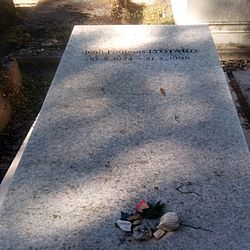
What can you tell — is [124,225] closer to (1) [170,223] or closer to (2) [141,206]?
(2) [141,206]

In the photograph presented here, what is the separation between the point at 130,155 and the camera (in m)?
2.20

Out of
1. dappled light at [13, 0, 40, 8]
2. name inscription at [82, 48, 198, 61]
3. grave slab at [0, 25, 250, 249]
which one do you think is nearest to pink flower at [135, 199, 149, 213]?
grave slab at [0, 25, 250, 249]

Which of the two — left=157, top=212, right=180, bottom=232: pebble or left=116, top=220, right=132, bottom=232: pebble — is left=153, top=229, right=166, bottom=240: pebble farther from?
left=116, top=220, right=132, bottom=232: pebble

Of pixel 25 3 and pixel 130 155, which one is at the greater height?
pixel 130 155

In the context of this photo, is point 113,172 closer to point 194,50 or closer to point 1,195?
point 1,195

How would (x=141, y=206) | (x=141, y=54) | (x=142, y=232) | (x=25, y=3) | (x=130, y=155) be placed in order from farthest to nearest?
1. (x=25, y=3)
2. (x=141, y=54)
3. (x=130, y=155)
4. (x=141, y=206)
5. (x=142, y=232)

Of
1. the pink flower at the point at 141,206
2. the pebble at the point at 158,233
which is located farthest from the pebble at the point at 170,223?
the pink flower at the point at 141,206

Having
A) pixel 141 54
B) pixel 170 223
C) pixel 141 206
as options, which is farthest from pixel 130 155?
pixel 141 54

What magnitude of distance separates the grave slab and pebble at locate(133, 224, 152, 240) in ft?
0.12

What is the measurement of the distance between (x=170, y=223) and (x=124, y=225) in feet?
0.78

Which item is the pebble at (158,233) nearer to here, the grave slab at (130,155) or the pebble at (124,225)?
the grave slab at (130,155)

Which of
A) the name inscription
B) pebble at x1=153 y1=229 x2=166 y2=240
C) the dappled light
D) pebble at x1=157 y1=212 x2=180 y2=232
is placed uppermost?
the name inscription

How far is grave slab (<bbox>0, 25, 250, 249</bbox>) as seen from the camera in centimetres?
177

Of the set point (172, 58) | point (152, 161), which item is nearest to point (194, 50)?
point (172, 58)
